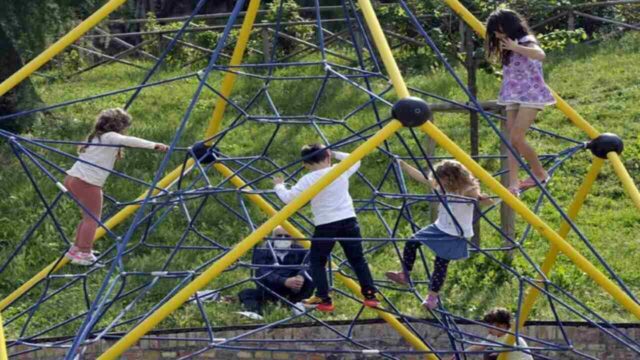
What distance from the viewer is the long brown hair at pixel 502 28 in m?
8.15

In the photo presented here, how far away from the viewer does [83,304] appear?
12.0m

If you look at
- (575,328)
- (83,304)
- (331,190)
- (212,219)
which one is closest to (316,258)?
(331,190)

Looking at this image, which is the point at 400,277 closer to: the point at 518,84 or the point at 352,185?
the point at 518,84

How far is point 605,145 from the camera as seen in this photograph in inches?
349

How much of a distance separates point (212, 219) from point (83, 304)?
6.19 ft

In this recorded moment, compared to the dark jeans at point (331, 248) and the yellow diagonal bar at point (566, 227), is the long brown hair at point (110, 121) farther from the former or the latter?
the yellow diagonal bar at point (566, 227)

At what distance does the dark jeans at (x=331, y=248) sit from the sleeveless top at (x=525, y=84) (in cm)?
123

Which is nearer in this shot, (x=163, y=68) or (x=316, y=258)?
(x=316, y=258)

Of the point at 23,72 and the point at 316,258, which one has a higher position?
the point at 23,72

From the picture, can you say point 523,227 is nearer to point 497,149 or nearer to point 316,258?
point 497,149

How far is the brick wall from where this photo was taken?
10367mm

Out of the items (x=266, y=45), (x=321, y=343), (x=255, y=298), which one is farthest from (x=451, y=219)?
(x=266, y=45)

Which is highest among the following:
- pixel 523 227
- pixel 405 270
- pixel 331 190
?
pixel 331 190

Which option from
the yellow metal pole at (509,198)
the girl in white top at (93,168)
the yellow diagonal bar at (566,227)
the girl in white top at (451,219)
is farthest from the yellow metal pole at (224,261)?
the yellow diagonal bar at (566,227)
